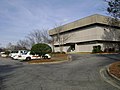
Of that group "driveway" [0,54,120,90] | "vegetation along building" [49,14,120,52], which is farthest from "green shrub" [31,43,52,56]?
"vegetation along building" [49,14,120,52]

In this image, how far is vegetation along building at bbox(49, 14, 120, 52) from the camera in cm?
4328

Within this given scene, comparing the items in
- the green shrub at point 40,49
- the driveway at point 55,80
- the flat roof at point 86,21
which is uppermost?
the flat roof at point 86,21

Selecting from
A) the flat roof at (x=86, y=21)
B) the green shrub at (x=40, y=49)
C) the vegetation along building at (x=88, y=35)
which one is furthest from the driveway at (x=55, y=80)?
the flat roof at (x=86, y=21)

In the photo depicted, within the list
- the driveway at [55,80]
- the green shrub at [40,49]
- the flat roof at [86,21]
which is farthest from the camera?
the flat roof at [86,21]

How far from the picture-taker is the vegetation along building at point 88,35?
43281 millimetres

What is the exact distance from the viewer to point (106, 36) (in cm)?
4469

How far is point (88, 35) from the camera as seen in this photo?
4575cm

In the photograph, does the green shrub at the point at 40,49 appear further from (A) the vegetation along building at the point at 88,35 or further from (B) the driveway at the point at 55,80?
(A) the vegetation along building at the point at 88,35

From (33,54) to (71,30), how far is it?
28034 mm

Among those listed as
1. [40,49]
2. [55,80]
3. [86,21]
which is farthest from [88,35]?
[55,80]

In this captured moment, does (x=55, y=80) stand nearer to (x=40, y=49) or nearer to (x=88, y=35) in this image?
(x=40, y=49)

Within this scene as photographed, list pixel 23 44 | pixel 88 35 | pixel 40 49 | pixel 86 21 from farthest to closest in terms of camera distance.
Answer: pixel 23 44, pixel 86 21, pixel 88 35, pixel 40 49

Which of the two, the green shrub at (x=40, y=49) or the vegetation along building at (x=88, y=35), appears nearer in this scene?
the green shrub at (x=40, y=49)

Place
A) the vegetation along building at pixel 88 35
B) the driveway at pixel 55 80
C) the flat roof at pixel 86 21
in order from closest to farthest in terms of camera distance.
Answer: the driveway at pixel 55 80
the flat roof at pixel 86 21
the vegetation along building at pixel 88 35
